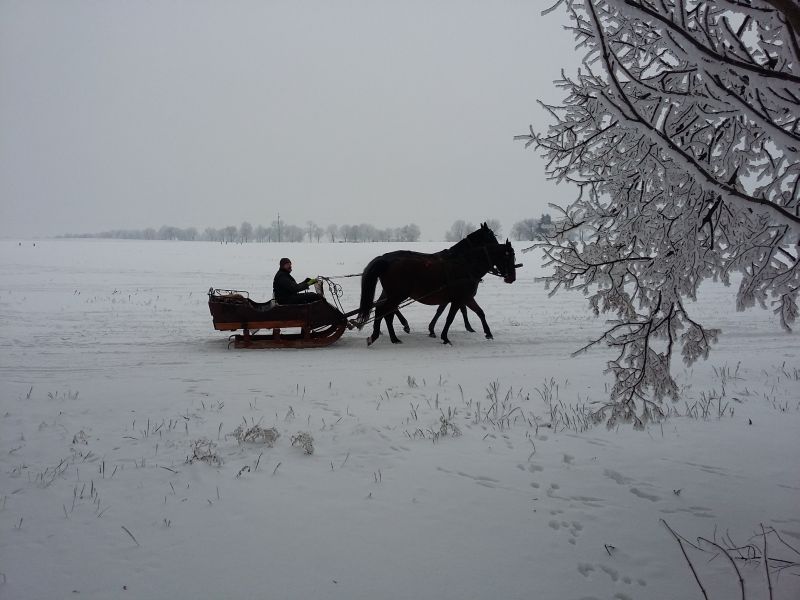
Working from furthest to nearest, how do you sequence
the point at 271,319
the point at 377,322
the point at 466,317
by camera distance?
the point at 466,317 → the point at 377,322 → the point at 271,319

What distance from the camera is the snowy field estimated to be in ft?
8.30

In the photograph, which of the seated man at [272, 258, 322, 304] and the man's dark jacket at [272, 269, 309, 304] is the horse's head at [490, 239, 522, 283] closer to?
the seated man at [272, 258, 322, 304]

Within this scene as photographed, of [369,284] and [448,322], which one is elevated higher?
[369,284]

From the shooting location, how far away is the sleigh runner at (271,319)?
27.4 ft

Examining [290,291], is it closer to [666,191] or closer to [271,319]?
[271,319]

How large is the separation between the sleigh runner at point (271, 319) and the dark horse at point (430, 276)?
2.59 feet

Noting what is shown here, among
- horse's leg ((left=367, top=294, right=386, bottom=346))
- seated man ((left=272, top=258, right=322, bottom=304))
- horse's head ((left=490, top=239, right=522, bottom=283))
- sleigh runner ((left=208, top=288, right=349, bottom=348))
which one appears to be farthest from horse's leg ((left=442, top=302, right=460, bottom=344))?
seated man ((left=272, top=258, right=322, bottom=304))

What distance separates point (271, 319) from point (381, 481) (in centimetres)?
552

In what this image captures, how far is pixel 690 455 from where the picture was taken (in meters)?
4.03

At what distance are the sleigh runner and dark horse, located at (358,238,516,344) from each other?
0.79 meters

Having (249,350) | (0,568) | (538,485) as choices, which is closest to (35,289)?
(249,350)

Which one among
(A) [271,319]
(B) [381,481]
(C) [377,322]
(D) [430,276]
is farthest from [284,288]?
(B) [381,481]

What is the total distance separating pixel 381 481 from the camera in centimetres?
352

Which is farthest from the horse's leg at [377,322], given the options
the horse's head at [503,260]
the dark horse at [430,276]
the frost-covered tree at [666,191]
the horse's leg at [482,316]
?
the frost-covered tree at [666,191]
